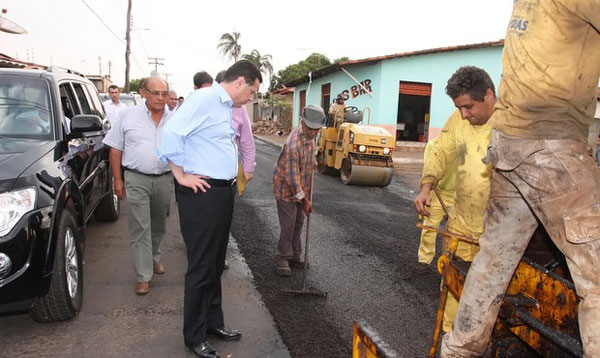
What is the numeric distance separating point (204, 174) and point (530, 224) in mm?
1941

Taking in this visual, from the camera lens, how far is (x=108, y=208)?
6598 mm

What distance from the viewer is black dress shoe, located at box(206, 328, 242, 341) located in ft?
11.8

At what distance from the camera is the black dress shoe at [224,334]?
3602 mm

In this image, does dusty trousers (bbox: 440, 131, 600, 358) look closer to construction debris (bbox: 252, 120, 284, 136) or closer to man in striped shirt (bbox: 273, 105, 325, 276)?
man in striped shirt (bbox: 273, 105, 325, 276)

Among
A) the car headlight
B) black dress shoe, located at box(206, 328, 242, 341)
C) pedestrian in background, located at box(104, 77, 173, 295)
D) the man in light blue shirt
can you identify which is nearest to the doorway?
pedestrian in background, located at box(104, 77, 173, 295)

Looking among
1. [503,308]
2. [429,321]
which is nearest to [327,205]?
[429,321]

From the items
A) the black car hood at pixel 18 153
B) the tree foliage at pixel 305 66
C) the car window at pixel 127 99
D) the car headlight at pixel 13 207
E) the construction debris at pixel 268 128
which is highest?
the tree foliage at pixel 305 66

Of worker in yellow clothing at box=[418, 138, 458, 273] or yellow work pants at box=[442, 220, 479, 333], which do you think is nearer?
yellow work pants at box=[442, 220, 479, 333]

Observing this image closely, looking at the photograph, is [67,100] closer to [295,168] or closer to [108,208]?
[108,208]

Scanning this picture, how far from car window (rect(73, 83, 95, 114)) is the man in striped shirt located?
7.72ft

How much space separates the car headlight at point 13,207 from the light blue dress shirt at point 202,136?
3.12ft

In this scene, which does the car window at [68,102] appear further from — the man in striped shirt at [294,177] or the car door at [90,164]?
the man in striped shirt at [294,177]

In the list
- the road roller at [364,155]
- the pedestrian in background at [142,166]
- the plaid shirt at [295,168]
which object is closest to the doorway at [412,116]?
the road roller at [364,155]

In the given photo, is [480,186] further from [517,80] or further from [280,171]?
[280,171]
